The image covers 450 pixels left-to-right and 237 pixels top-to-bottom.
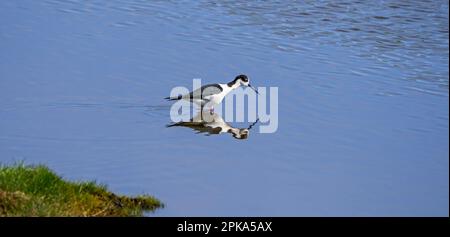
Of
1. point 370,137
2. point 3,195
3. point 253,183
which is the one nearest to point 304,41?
point 370,137

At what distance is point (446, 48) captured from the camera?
687 inches

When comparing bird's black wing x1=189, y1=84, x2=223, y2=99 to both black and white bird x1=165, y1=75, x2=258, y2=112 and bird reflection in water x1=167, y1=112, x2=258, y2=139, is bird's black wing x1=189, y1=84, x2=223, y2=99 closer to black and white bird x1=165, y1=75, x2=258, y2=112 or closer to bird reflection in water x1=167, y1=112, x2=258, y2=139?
black and white bird x1=165, y1=75, x2=258, y2=112

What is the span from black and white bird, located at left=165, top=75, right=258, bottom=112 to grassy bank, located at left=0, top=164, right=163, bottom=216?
13.4 ft

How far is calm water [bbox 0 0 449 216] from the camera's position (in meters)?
11.6

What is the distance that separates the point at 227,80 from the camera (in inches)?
615

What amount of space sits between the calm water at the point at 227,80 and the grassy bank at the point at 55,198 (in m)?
0.38

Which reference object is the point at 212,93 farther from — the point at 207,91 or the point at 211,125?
the point at 211,125

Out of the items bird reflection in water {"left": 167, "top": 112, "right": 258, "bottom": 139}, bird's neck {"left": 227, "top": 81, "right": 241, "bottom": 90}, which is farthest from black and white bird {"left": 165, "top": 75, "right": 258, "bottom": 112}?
bird reflection in water {"left": 167, "top": 112, "right": 258, "bottom": 139}

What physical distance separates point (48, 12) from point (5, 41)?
232 cm

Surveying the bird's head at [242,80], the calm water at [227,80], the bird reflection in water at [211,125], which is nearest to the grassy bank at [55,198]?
the calm water at [227,80]

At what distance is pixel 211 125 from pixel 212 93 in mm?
688

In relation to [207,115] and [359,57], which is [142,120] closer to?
[207,115]

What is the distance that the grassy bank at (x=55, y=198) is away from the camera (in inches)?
368

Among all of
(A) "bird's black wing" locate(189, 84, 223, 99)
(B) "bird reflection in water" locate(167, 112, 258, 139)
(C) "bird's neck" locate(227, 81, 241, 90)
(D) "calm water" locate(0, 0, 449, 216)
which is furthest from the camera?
(C) "bird's neck" locate(227, 81, 241, 90)
